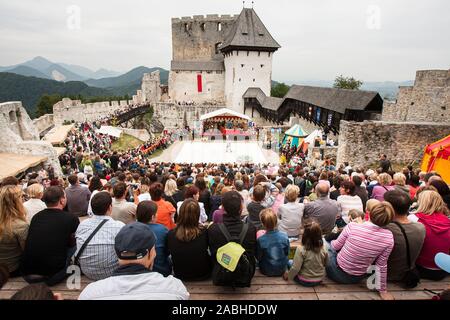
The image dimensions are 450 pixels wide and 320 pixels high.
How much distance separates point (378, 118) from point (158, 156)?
53.9 feet

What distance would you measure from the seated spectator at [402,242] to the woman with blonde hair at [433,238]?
22 cm

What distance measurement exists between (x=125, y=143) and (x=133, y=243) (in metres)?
26.6

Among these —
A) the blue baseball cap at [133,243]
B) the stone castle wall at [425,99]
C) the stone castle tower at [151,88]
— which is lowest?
the blue baseball cap at [133,243]

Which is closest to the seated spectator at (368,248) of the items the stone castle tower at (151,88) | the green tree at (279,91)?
the stone castle tower at (151,88)

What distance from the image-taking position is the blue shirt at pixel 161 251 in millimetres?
3420

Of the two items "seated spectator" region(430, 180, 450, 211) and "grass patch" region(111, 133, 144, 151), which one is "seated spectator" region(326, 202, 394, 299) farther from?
"grass patch" region(111, 133, 144, 151)

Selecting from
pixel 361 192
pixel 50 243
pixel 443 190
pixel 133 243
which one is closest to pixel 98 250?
pixel 50 243

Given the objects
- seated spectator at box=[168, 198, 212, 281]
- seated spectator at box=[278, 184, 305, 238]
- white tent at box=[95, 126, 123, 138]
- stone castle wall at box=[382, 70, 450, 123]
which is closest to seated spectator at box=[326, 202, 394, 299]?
seated spectator at box=[278, 184, 305, 238]

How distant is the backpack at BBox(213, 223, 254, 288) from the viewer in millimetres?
2939

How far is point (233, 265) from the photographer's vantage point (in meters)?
2.92

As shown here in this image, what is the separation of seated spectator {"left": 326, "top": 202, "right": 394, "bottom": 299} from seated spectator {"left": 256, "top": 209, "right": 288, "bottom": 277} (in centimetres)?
68

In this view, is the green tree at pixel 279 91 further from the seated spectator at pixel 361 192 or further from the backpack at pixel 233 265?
the backpack at pixel 233 265

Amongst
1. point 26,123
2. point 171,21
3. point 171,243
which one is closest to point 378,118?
point 171,243
